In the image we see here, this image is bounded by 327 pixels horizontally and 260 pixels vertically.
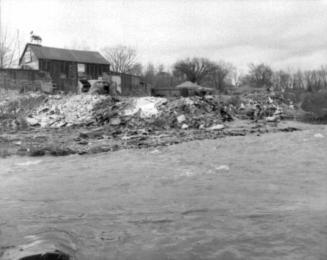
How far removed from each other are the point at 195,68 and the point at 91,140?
217ft

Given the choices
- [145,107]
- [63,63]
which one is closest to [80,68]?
[63,63]

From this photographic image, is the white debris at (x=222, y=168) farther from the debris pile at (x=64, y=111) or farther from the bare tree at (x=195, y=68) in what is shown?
the bare tree at (x=195, y=68)

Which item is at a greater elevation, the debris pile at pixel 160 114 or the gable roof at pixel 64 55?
the gable roof at pixel 64 55

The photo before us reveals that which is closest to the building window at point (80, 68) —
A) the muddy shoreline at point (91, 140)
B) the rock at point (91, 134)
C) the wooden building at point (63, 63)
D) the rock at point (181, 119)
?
the wooden building at point (63, 63)

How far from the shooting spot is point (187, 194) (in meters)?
6.20

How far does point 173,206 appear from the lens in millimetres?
5523

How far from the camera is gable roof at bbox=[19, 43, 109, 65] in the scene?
37513 millimetres

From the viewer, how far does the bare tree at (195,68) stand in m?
76.8

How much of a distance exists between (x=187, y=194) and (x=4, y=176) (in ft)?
16.5

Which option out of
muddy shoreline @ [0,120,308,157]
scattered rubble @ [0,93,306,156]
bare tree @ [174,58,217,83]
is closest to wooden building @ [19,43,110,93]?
scattered rubble @ [0,93,306,156]

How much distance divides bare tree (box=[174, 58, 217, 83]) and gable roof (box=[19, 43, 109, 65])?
Answer: 1464 inches

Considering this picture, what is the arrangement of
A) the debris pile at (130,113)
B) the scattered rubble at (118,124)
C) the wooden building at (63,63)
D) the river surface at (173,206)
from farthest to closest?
the wooden building at (63,63)
the debris pile at (130,113)
the scattered rubble at (118,124)
the river surface at (173,206)

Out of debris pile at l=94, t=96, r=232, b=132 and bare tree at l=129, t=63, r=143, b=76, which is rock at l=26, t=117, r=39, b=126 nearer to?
debris pile at l=94, t=96, r=232, b=132

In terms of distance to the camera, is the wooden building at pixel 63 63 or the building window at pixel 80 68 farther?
the building window at pixel 80 68
